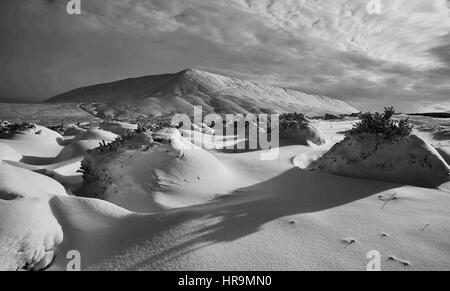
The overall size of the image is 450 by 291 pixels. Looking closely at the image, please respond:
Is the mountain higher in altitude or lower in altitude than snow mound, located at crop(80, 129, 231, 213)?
higher

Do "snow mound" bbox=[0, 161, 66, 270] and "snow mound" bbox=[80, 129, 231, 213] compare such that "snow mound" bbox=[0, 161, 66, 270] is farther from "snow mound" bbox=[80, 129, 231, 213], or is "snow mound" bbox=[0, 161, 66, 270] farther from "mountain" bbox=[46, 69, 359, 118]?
"mountain" bbox=[46, 69, 359, 118]

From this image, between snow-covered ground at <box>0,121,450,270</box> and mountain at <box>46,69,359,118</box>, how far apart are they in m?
58.6

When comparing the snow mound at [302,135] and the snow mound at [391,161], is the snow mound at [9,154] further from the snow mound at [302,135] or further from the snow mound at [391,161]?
the snow mound at [302,135]

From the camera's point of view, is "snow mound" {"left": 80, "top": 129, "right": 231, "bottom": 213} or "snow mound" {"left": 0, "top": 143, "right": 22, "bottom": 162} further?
"snow mound" {"left": 0, "top": 143, "right": 22, "bottom": 162}

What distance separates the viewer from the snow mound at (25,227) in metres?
2.55

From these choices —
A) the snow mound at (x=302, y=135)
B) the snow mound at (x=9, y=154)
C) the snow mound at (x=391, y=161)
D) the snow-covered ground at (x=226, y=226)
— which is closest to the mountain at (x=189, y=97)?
the snow mound at (x=9, y=154)

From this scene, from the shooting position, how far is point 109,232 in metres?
3.09

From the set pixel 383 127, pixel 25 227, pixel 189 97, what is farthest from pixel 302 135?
pixel 189 97

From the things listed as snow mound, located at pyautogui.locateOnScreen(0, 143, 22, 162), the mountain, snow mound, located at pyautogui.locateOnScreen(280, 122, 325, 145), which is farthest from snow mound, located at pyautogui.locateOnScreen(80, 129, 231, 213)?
the mountain

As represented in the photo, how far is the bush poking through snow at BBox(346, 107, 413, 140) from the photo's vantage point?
5.55m

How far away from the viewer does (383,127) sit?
5742 mm

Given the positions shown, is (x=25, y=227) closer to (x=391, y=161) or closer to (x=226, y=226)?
(x=226, y=226)

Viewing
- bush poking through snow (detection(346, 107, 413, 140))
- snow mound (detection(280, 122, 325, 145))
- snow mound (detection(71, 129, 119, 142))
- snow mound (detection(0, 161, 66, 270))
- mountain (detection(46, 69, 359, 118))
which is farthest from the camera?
mountain (detection(46, 69, 359, 118))
